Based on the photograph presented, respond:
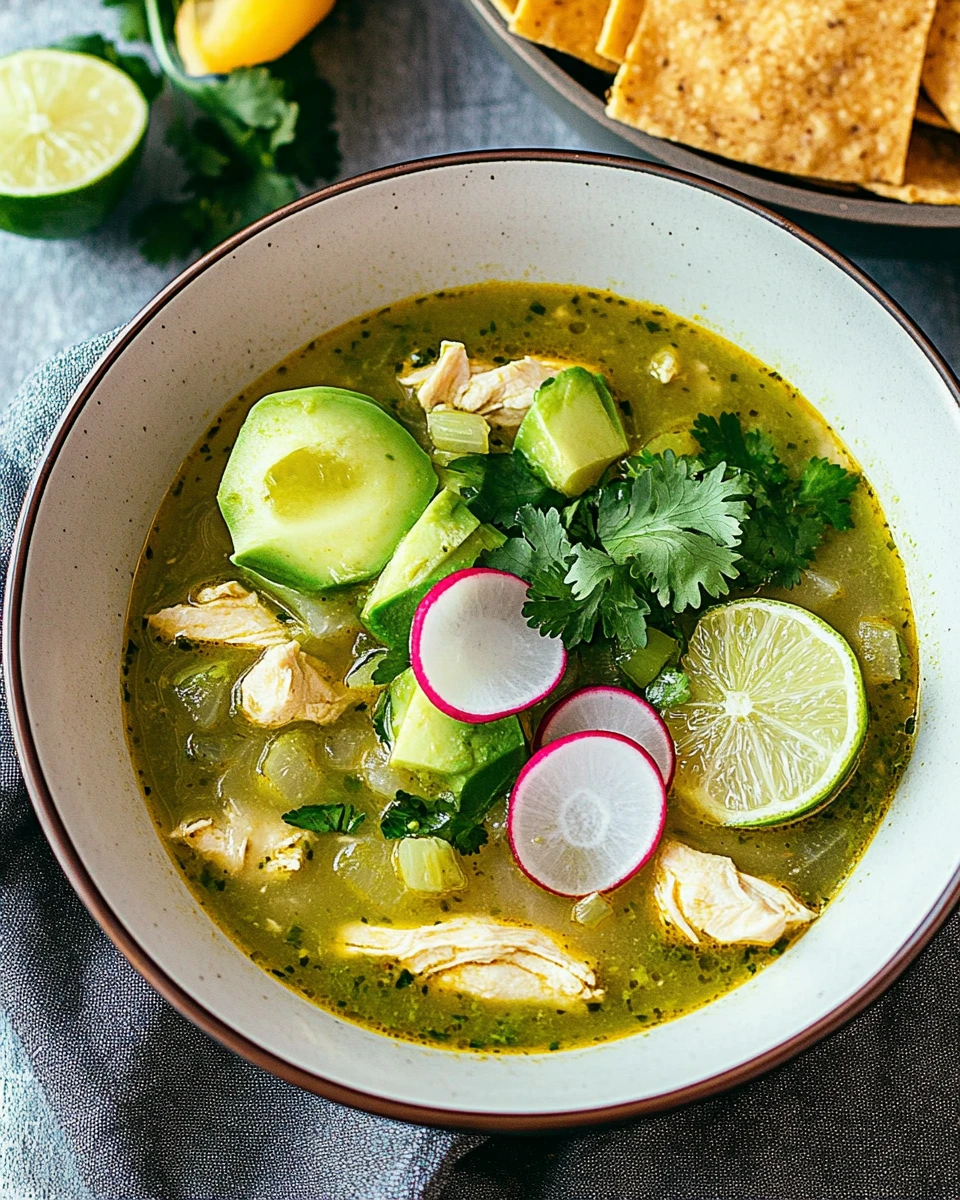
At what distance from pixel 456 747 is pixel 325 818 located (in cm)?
31

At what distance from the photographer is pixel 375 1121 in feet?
8.76

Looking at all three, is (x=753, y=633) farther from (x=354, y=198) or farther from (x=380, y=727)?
(x=354, y=198)

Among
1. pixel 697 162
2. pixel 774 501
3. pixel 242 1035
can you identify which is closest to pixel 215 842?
pixel 242 1035

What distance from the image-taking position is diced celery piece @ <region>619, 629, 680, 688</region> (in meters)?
2.62

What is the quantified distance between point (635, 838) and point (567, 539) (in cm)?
62

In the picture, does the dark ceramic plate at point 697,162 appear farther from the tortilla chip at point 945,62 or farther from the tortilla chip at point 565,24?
the tortilla chip at point 945,62

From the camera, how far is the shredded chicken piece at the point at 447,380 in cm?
281

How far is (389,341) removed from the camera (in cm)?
297

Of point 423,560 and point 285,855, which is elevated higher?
point 423,560

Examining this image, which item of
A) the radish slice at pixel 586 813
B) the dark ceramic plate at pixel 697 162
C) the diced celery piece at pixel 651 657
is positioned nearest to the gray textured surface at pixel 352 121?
the dark ceramic plate at pixel 697 162

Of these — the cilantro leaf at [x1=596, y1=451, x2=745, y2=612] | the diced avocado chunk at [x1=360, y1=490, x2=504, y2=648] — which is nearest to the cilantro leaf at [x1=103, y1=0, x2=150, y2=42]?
the diced avocado chunk at [x1=360, y1=490, x2=504, y2=648]

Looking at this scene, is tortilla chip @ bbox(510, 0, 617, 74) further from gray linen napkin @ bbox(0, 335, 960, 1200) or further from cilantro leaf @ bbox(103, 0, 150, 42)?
gray linen napkin @ bbox(0, 335, 960, 1200)

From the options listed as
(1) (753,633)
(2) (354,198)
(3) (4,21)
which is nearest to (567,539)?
(1) (753,633)

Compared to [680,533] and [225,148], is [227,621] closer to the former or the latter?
[680,533]
